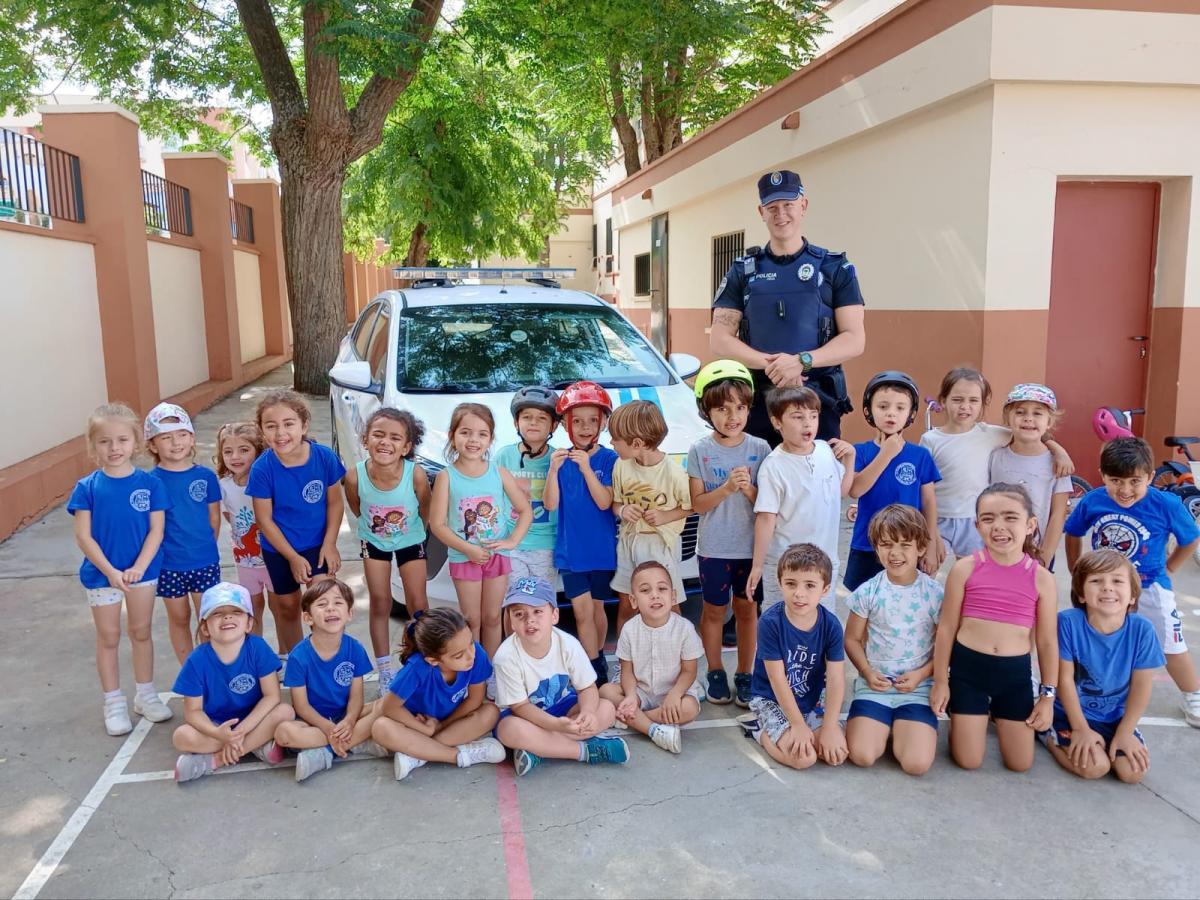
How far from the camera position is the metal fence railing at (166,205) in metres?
11.8

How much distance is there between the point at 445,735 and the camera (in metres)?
3.62

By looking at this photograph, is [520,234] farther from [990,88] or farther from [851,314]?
[851,314]

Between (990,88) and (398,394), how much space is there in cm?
473

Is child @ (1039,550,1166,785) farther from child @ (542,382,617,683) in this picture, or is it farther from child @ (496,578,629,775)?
child @ (542,382,617,683)

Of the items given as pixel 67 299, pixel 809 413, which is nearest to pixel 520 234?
pixel 67 299

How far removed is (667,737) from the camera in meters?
3.70

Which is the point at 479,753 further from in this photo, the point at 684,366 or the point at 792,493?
the point at 684,366

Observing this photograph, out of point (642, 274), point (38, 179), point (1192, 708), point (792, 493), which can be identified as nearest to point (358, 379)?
point (792, 493)

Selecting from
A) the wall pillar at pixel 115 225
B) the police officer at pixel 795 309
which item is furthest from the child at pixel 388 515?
the wall pillar at pixel 115 225

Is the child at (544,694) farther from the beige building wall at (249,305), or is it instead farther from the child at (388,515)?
the beige building wall at (249,305)

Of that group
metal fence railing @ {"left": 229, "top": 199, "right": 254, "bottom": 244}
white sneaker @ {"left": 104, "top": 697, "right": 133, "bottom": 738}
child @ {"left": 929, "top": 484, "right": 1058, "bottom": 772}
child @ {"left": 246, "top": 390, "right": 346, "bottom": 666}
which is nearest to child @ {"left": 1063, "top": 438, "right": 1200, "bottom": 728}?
child @ {"left": 929, "top": 484, "right": 1058, "bottom": 772}

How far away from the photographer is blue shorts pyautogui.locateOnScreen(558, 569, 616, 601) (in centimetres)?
416

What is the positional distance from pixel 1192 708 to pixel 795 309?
2.32 metres

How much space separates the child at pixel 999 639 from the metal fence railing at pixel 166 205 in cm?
1045
